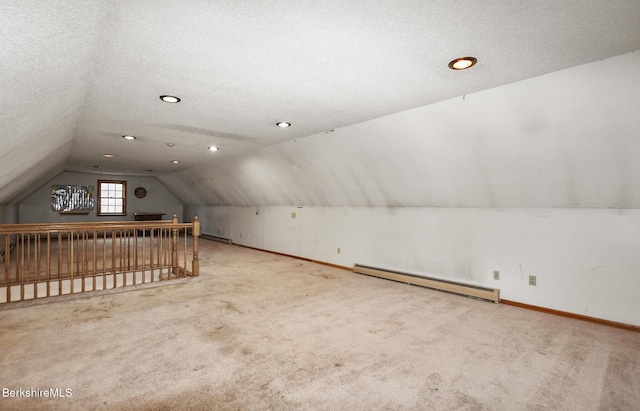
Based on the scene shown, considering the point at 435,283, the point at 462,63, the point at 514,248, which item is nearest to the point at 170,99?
the point at 462,63

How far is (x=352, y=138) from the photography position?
16.8 ft

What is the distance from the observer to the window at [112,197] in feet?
40.7

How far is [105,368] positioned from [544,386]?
3.58 m

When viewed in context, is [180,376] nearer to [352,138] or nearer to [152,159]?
[352,138]

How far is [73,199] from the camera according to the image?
11.8 m

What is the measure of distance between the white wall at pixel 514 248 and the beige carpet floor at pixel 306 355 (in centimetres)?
37

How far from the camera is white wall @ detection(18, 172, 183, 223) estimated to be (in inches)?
439

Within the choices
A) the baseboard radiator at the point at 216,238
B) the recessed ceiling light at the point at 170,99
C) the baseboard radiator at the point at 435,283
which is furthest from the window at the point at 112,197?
the baseboard radiator at the point at 435,283

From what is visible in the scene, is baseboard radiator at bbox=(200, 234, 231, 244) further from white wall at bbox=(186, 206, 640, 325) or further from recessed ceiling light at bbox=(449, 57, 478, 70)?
recessed ceiling light at bbox=(449, 57, 478, 70)

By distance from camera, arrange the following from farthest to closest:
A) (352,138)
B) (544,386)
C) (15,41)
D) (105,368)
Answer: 1. (352,138)
2. (105,368)
3. (544,386)
4. (15,41)

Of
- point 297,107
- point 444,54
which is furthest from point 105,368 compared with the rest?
point 444,54

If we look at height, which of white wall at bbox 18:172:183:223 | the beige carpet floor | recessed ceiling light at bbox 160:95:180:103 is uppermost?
recessed ceiling light at bbox 160:95:180:103

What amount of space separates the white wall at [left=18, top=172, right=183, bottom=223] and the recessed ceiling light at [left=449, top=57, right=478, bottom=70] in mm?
13957

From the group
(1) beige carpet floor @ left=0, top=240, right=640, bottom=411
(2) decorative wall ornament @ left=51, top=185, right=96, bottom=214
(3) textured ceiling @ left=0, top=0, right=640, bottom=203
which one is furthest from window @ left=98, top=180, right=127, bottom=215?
(1) beige carpet floor @ left=0, top=240, right=640, bottom=411
